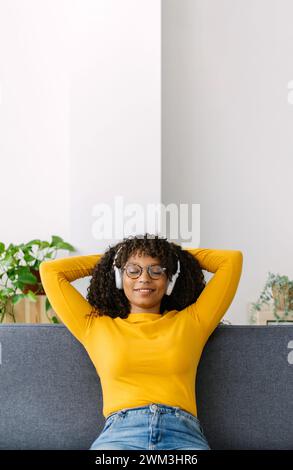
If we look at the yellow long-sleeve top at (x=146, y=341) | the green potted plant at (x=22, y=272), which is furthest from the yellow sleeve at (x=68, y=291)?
the green potted plant at (x=22, y=272)

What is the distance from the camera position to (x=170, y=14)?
347 cm

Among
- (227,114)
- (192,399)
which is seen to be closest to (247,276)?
(227,114)

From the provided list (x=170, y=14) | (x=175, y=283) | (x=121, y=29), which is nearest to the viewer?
(x=175, y=283)

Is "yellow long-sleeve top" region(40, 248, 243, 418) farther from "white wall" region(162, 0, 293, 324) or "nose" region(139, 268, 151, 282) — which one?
"white wall" region(162, 0, 293, 324)

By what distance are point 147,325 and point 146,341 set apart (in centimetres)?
6

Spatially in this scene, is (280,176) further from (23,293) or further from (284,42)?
(23,293)

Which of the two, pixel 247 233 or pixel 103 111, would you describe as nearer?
pixel 103 111

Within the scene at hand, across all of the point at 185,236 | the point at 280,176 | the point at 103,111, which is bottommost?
the point at 185,236

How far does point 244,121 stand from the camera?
138 inches

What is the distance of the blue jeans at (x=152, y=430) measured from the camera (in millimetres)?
1605

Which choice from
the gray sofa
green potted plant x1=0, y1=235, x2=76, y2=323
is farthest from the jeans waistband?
green potted plant x1=0, y1=235, x2=76, y2=323

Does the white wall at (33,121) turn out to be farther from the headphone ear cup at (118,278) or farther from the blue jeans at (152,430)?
the blue jeans at (152,430)

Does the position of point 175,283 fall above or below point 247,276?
above

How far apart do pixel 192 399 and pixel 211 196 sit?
1892mm
